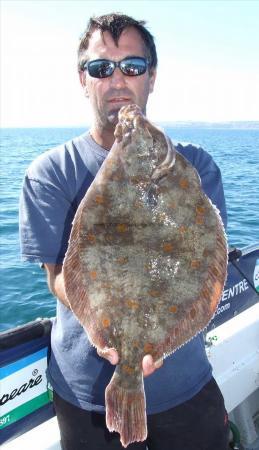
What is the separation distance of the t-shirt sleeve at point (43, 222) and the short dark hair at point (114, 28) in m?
0.86

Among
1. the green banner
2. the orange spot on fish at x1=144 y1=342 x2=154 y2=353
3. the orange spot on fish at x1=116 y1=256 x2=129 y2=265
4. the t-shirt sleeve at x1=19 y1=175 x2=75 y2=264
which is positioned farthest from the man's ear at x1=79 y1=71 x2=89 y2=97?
the green banner

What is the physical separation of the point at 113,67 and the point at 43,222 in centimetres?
100

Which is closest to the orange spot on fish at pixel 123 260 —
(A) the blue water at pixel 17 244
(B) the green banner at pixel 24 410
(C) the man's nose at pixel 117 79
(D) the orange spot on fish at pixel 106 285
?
(D) the orange spot on fish at pixel 106 285

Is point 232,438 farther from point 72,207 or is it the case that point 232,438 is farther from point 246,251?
point 72,207

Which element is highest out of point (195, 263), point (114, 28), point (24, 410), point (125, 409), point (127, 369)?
point (114, 28)

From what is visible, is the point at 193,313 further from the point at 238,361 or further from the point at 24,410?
the point at 238,361

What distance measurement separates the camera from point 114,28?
107 inches

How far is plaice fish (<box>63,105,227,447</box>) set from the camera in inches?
Result: 86.7

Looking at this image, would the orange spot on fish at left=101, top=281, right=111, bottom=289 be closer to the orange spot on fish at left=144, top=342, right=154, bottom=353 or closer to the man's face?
the orange spot on fish at left=144, top=342, right=154, bottom=353

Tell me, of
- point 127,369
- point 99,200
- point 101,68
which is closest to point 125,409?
point 127,369

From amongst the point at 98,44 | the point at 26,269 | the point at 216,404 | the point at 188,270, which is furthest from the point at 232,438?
the point at 26,269

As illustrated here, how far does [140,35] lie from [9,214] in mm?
13046

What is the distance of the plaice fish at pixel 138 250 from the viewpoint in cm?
220

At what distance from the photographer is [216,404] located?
2.85m
